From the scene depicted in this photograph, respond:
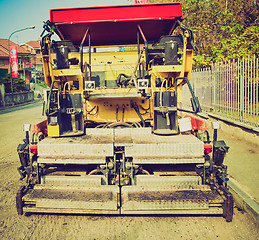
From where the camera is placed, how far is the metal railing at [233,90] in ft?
23.4

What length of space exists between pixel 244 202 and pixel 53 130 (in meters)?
3.36

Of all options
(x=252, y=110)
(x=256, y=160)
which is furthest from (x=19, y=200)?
(x=252, y=110)

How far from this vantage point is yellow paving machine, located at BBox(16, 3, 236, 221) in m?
3.42

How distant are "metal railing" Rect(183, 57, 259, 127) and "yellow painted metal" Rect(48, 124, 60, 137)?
548 cm

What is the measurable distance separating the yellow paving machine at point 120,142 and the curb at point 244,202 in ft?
1.45

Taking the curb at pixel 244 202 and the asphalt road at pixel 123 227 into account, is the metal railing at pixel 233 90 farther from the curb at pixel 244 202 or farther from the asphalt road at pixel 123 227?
the asphalt road at pixel 123 227

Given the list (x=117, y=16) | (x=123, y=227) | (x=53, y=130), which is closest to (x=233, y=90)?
(x=117, y=16)

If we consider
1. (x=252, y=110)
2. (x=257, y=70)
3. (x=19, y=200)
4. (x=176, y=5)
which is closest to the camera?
(x=19, y=200)

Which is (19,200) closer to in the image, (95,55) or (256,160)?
(95,55)

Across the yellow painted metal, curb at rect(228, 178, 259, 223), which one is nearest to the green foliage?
the yellow painted metal

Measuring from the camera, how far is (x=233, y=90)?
830 cm

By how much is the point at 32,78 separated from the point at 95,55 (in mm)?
55550

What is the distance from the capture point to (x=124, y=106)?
544 cm

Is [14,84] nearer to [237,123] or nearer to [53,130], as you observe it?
[237,123]
